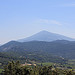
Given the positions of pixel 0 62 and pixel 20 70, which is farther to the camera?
pixel 0 62

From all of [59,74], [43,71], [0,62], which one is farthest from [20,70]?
[0,62]

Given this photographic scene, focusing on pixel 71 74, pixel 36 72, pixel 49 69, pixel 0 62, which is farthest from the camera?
pixel 0 62

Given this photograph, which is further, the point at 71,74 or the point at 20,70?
the point at 20,70

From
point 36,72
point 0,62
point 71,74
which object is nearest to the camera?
point 71,74

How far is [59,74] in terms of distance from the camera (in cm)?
4600

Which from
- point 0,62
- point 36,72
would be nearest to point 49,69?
point 36,72

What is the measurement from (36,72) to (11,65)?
812 cm

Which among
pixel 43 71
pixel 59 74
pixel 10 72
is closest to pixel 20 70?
pixel 10 72

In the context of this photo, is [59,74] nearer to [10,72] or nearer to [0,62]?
[10,72]

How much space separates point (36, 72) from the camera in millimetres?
46469

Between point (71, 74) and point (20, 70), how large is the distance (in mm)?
15107

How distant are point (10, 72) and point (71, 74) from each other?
17779 mm

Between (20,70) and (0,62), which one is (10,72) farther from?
(0,62)

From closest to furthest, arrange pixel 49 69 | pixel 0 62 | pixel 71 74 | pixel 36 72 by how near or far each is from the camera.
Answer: pixel 71 74 < pixel 36 72 < pixel 49 69 < pixel 0 62
